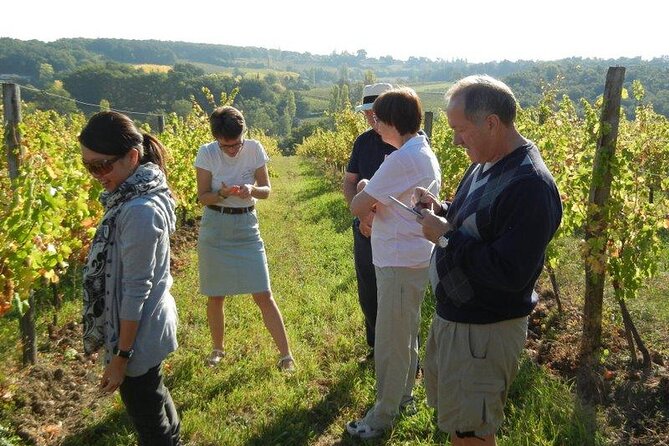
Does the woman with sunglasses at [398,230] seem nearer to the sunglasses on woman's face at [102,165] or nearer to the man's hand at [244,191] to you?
the man's hand at [244,191]

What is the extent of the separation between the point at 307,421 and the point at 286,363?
0.64 metres

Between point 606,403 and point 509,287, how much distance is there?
215cm

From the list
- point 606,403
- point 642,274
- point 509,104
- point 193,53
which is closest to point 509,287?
point 509,104

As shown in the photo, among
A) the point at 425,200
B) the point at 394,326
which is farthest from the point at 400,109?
the point at 394,326

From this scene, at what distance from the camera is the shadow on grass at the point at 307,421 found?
2965mm

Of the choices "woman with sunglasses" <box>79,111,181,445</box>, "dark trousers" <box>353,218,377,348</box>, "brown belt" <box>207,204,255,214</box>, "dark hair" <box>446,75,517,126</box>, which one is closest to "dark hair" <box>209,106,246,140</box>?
"brown belt" <box>207,204,255,214</box>

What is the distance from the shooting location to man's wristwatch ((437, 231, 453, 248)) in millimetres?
1850

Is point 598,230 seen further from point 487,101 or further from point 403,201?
point 487,101

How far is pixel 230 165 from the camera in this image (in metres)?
3.47

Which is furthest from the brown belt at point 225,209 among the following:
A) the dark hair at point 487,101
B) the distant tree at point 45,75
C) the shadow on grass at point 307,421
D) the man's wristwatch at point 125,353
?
the distant tree at point 45,75

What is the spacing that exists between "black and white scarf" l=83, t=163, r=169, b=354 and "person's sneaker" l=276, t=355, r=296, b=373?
1.77m

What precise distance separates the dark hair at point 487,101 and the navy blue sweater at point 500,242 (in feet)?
0.47

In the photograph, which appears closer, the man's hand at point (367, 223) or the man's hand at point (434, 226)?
the man's hand at point (434, 226)

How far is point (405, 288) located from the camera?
8.64 ft
